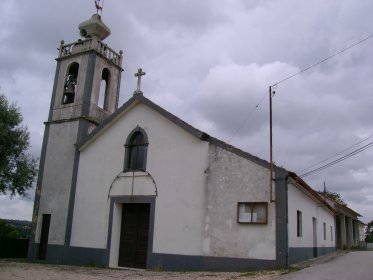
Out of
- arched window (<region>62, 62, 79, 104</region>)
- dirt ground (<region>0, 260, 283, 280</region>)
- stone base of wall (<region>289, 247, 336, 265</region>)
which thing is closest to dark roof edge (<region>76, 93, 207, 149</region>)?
arched window (<region>62, 62, 79, 104</region>)

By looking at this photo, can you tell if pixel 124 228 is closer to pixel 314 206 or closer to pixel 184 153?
pixel 184 153

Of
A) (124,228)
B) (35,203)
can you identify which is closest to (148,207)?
(124,228)

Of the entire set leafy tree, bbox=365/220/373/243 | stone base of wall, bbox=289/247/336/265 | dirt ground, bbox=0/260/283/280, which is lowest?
dirt ground, bbox=0/260/283/280

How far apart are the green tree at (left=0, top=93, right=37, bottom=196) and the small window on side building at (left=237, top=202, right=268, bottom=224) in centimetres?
1183

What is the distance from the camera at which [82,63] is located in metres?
21.9

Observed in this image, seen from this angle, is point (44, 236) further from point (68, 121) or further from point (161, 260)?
point (161, 260)

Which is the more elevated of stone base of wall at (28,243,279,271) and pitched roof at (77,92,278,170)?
pitched roof at (77,92,278,170)

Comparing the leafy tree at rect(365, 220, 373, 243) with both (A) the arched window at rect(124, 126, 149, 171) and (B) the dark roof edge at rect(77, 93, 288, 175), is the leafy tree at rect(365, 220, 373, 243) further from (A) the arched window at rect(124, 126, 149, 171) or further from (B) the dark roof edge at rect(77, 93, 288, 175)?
(B) the dark roof edge at rect(77, 93, 288, 175)

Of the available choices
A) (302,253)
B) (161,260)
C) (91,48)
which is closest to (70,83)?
(91,48)

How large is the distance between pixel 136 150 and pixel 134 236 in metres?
3.75

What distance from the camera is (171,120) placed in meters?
18.1

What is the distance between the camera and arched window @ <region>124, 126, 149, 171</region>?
18.8 m

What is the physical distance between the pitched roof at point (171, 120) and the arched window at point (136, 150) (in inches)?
47.9

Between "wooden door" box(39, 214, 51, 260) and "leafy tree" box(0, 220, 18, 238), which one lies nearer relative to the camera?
"wooden door" box(39, 214, 51, 260)
